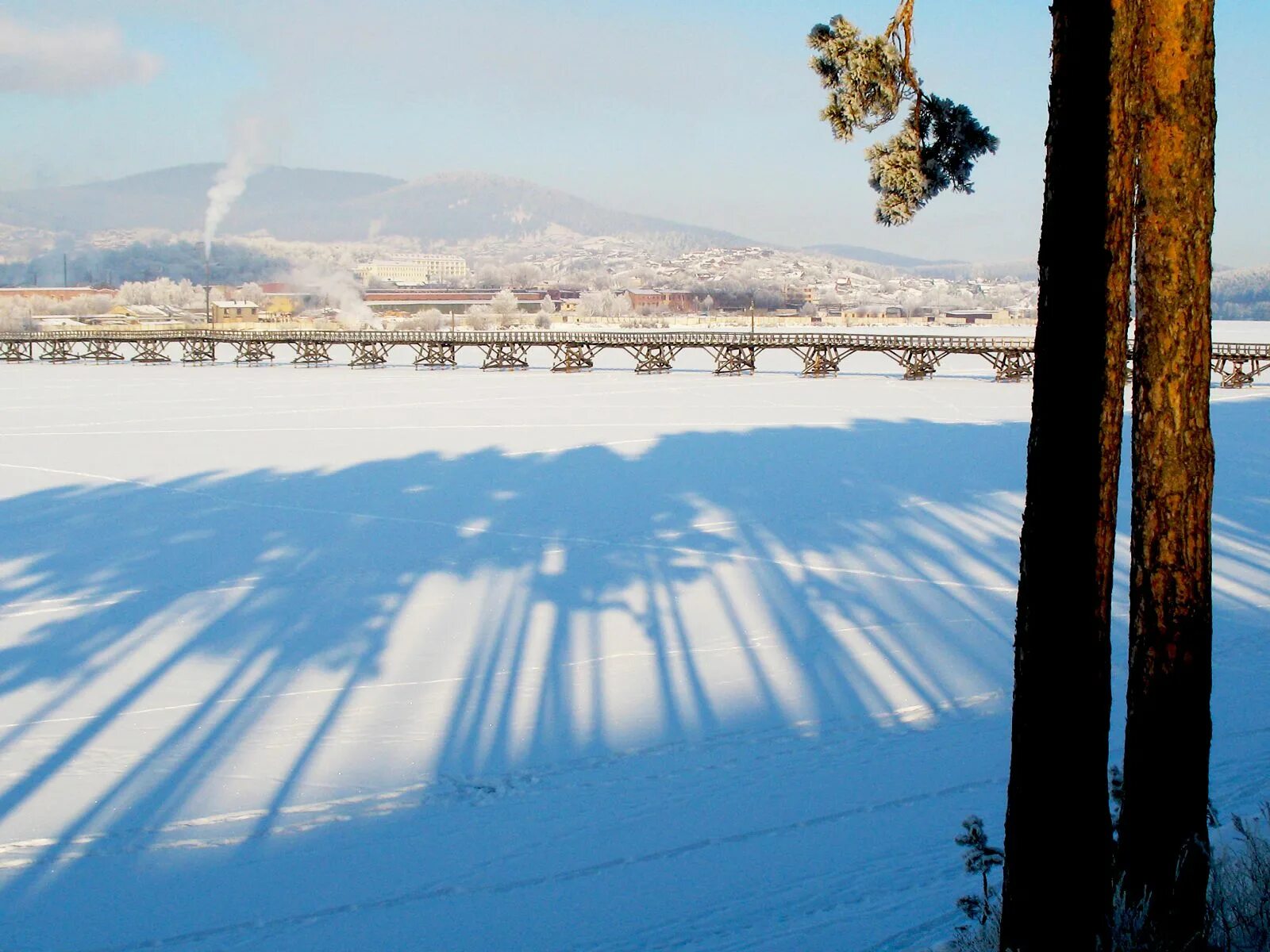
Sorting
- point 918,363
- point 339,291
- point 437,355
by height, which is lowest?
point 437,355

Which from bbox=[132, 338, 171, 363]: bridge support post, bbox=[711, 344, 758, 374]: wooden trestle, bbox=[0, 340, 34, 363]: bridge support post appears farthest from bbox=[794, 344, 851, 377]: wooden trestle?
bbox=[0, 340, 34, 363]: bridge support post

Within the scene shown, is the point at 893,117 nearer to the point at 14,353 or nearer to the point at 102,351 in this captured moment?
the point at 102,351

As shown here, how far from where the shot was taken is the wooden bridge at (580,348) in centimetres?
4562

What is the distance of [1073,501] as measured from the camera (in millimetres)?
3693

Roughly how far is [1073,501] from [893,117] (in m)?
2.34

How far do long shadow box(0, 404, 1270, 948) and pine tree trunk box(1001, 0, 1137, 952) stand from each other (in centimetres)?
397

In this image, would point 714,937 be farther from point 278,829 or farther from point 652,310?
point 652,310

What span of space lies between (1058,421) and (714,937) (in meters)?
3.09

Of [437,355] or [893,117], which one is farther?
[437,355]

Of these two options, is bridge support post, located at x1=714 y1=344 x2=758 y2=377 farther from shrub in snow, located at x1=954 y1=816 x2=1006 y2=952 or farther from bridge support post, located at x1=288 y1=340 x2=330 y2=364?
shrub in snow, located at x1=954 y1=816 x2=1006 y2=952

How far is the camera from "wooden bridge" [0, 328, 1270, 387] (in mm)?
45625

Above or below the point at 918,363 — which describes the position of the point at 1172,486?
above

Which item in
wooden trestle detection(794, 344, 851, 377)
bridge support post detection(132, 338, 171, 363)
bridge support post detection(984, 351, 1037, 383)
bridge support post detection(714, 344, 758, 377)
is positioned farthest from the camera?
bridge support post detection(132, 338, 171, 363)

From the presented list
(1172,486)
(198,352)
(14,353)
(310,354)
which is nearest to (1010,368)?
(310,354)
